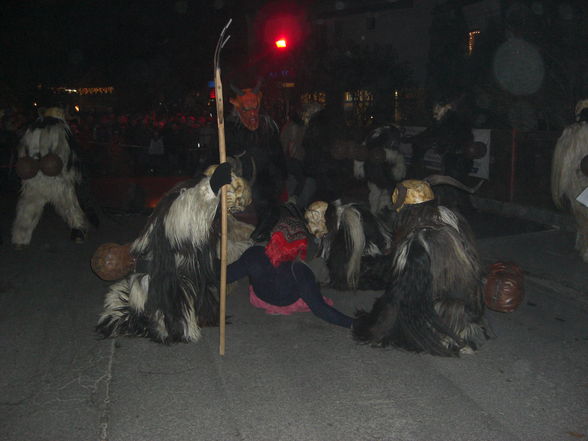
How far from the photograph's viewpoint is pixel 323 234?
629 cm

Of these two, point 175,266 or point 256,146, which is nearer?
point 175,266

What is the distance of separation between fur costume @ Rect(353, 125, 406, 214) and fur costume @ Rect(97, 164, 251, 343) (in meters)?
4.35

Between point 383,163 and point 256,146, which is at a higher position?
point 256,146

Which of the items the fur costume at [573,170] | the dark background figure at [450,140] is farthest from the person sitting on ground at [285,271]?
the dark background figure at [450,140]

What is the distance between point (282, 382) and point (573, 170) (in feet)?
15.5

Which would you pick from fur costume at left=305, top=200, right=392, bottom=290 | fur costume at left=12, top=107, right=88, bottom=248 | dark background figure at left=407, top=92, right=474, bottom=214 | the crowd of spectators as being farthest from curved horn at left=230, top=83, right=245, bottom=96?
the crowd of spectators

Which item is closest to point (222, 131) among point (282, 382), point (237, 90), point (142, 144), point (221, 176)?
point (221, 176)

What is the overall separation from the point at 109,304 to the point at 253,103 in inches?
123

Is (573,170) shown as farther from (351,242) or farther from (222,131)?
(222,131)

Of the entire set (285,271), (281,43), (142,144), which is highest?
(281,43)

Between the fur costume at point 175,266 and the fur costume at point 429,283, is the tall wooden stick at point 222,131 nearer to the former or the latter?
the fur costume at point 175,266

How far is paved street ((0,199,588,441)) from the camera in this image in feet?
12.2

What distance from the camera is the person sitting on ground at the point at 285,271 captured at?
5.03 metres

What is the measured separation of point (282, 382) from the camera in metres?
4.36
